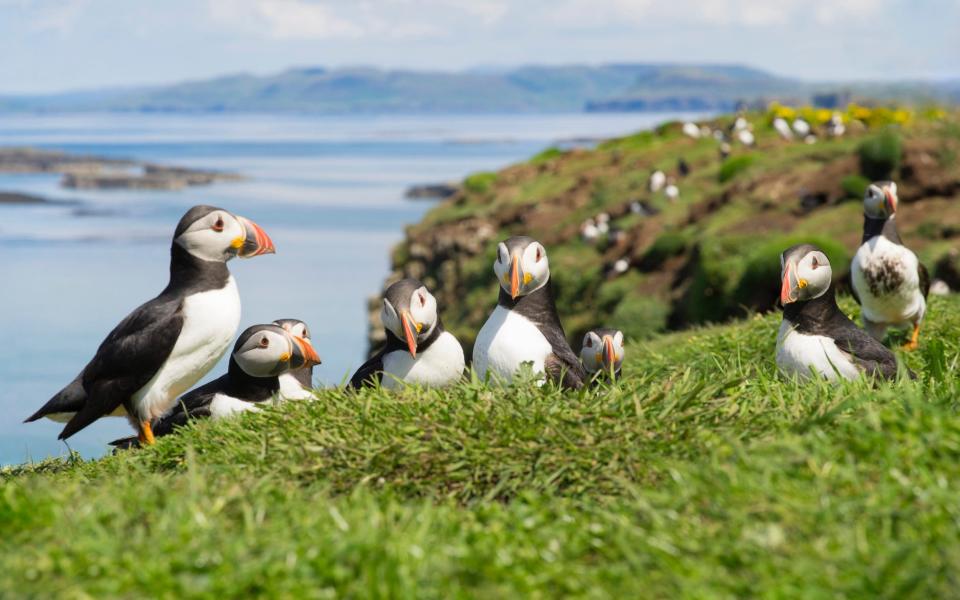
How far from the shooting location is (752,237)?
2447cm

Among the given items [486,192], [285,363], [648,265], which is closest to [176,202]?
[486,192]

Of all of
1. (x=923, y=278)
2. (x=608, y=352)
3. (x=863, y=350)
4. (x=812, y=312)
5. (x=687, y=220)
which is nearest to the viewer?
(x=863, y=350)

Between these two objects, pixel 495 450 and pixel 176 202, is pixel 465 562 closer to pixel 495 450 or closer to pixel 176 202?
pixel 495 450

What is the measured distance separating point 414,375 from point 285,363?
0.76 metres

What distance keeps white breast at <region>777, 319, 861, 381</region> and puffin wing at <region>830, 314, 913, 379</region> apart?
0.05 metres

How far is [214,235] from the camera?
693 centimetres

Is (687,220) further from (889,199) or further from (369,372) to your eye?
(369,372)

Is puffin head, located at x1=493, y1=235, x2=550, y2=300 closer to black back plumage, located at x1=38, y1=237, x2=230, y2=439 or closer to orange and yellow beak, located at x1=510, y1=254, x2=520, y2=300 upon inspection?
orange and yellow beak, located at x1=510, y1=254, x2=520, y2=300

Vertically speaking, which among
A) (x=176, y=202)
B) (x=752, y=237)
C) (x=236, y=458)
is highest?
(x=236, y=458)

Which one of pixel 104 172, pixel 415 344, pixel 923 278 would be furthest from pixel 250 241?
pixel 104 172

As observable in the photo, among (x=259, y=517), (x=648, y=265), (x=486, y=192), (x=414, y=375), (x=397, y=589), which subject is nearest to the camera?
(x=397, y=589)

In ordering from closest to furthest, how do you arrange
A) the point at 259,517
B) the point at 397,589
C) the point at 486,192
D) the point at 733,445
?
the point at 397,589, the point at 259,517, the point at 733,445, the point at 486,192

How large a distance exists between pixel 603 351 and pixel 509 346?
134 cm

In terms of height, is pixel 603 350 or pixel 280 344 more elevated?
pixel 280 344
